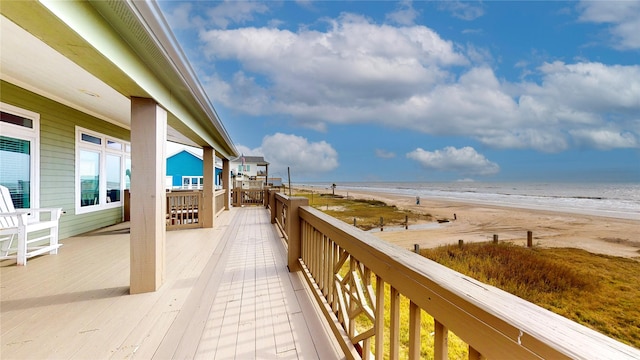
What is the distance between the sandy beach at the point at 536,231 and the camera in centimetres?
1135

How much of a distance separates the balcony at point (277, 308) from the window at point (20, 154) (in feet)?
3.80

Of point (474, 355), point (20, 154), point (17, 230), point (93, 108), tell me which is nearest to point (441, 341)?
point (474, 355)

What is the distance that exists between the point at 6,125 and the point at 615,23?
65.5ft

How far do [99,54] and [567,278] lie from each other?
34.7 feet

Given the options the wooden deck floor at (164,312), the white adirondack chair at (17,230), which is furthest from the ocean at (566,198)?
the white adirondack chair at (17,230)

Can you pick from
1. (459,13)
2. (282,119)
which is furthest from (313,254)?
(282,119)

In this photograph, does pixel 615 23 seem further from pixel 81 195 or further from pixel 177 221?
pixel 81 195

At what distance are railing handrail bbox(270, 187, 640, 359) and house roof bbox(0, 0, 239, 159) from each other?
241cm

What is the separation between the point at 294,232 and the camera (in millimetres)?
3555

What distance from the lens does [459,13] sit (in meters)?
10.3

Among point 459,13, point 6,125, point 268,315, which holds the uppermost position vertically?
point 459,13

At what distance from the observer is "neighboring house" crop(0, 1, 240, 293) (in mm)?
1904

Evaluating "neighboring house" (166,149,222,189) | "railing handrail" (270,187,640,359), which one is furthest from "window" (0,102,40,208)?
"neighboring house" (166,149,222,189)

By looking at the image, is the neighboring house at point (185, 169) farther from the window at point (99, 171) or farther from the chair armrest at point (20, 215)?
the chair armrest at point (20, 215)
